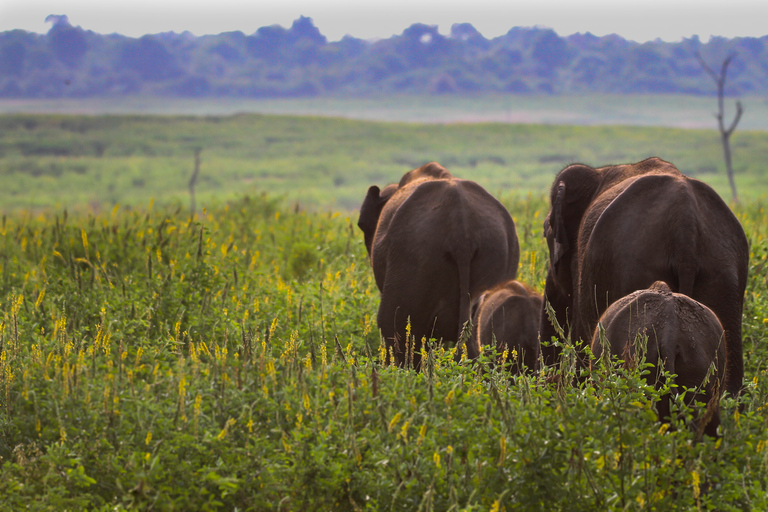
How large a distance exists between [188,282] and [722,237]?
4.50m

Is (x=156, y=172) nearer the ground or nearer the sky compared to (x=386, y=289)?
nearer the ground

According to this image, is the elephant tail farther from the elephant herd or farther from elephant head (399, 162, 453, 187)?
elephant head (399, 162, 453, 187)

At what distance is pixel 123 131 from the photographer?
295 feet

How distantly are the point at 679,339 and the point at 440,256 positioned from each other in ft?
9.64

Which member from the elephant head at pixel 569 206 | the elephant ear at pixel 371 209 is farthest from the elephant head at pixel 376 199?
the elephant head at pixel 569 206

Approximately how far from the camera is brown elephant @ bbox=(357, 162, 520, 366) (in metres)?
6.87

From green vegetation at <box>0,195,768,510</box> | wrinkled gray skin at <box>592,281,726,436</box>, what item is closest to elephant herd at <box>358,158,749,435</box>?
wrinkled gray skin at <box>592,281,726,436</box>

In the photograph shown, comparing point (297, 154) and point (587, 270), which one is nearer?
point (587, 270)

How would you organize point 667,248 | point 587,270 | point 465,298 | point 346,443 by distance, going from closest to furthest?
point 346,443
point 667,248
point 587,270
point 465,298

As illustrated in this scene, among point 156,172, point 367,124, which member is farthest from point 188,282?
point 367,124

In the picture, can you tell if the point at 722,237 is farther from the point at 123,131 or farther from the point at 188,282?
the point at 123,131

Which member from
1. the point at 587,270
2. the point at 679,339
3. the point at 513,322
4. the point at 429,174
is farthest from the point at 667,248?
the point at 429,174

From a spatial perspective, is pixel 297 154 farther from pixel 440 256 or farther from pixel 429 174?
pixel 440 256

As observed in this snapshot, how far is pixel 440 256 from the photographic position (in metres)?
6.91
